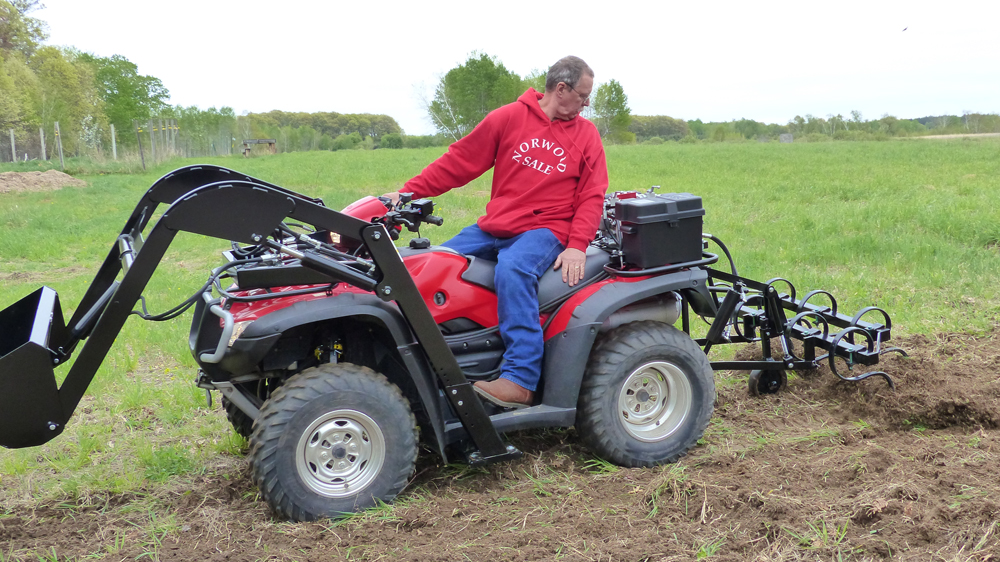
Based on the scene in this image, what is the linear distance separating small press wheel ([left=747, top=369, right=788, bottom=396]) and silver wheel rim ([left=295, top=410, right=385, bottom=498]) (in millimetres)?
2707

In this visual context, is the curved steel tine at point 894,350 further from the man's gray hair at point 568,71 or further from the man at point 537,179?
the man's gray hair at point 568,71

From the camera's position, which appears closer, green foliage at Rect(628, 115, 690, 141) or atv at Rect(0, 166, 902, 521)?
atv at Rect(0, 166, 902, 521)

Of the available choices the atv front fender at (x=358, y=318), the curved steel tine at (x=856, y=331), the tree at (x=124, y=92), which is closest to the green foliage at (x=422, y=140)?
the tree at (x=124, y=92)

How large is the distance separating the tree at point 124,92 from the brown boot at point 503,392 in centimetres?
4464

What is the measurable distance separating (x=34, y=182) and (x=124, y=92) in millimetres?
21193

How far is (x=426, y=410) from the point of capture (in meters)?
3.55

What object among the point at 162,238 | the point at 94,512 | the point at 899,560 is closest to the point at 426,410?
the point at 162,238

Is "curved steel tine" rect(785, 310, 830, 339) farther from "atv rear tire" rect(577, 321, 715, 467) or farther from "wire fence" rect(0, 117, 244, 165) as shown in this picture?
"wire fence" rect(0, 117, 244, 165)

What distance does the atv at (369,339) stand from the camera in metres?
3.08

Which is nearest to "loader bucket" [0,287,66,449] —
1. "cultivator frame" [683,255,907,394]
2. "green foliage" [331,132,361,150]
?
"cultivator frame" [683,255,907,394]

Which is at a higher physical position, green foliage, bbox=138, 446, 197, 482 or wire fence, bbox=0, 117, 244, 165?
wire fence, bbox=0, 117, 244, 165

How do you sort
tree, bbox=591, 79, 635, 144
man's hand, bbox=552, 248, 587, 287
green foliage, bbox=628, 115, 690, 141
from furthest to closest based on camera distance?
green foliage, bbox=628, 115, 690, 141
tree, bbox=591, 79, 635, 144
man's hand, bbox=552, 248, 587, 287

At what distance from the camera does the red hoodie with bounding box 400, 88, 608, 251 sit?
408 cm

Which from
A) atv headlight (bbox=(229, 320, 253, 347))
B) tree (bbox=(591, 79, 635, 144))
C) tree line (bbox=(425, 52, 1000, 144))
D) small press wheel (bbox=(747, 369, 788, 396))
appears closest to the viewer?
atv headlight (bbox=(229, 320, 253, 347))
